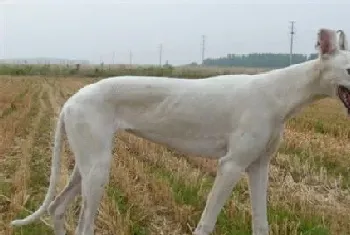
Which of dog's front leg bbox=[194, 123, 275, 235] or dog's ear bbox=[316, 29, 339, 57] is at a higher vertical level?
dog's ear bbox=[316, 29, 339, 57]

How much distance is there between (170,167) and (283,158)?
102 inches

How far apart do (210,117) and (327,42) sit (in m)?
1.18

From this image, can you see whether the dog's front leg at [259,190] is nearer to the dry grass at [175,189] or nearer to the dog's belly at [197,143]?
the dog's belly at [197,143]

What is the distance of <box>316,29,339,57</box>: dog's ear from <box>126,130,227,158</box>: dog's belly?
1.14 metres

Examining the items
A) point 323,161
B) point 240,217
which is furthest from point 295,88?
point 323,161

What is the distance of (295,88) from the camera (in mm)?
4879

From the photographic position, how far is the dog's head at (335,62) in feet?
15.0

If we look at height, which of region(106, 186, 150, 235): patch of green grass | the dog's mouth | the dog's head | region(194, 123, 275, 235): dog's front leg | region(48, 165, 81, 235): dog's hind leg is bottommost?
region(106, 186, 150, 235): patch of green grass

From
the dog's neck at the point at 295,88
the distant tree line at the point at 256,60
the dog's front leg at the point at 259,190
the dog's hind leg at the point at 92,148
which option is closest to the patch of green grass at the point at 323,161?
the dog's front leg at the point at 259,190

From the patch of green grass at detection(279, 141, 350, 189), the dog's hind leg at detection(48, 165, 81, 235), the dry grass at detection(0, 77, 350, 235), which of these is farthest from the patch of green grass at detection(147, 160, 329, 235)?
the patch of green grass at detection(279, 141, 350, 189)

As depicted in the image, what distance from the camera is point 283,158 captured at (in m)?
11.2

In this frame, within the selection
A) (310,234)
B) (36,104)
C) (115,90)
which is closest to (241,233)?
(310,234)

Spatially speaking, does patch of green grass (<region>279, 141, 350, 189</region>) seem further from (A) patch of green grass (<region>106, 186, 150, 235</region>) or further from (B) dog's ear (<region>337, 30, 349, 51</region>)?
(B) dog's ear (<region>337, 30, 349, 51</region>)

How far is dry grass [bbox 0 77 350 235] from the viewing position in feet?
21.5
